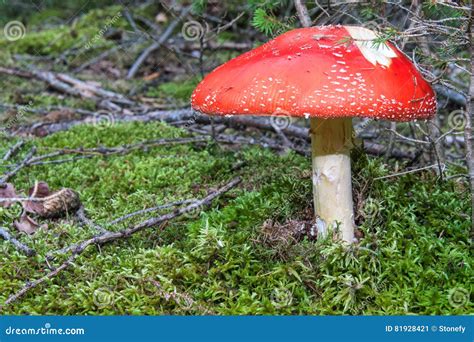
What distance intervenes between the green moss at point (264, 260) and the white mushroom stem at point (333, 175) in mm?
144

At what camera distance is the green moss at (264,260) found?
2686 millimetres

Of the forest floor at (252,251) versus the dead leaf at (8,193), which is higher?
the dead leaf at (8,193)

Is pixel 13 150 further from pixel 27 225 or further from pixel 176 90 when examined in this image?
pixel 176 90

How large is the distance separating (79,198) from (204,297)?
1580mm

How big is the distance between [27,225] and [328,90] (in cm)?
220

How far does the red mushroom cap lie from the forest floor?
769 mm

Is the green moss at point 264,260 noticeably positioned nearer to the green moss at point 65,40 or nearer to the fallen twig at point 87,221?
the fallen twig at point 87,221

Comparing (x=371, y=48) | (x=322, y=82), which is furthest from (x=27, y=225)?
(x=371, y=48)

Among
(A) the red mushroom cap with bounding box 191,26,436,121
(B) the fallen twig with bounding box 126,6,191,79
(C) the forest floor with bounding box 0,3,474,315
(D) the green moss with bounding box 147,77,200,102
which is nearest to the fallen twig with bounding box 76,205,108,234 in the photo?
(C) the forest floor with bounding box 0,3,474,315

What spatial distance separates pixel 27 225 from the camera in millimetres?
3535

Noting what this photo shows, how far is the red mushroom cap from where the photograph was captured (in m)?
2.44

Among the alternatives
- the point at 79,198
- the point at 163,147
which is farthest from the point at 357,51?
the point at 163,147

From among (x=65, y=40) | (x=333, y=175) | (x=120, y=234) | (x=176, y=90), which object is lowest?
(x=176, y=90)

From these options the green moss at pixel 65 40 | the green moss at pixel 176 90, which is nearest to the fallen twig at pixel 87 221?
the green moss at pixel 176 90
